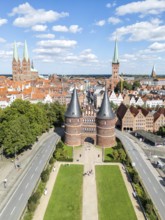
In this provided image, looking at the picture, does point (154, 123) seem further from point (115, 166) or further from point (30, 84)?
point (30, 84)

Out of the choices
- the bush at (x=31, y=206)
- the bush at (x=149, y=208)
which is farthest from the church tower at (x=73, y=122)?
the bush at (x=149, y=208)

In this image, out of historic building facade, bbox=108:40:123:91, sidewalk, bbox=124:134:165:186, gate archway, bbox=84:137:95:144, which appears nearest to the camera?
sidewalk, bbox=124:134:165:186

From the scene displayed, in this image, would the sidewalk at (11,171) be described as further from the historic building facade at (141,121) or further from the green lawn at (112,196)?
the historic building facade at (141,121)

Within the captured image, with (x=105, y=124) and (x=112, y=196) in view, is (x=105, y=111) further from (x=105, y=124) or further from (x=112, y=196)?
(x=112, y=196)

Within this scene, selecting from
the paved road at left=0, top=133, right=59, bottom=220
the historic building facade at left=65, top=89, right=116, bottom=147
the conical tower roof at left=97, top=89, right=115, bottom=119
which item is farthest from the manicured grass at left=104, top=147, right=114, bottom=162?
the paved road at left=0, top=133, right=59, bottom=220

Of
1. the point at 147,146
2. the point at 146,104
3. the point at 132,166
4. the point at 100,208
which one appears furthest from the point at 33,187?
the point at 146,104

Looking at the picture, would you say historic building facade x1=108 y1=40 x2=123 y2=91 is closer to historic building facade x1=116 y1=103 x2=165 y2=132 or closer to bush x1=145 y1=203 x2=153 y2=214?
historic building facade x1=116 y1=103 x2=165 y2=132
